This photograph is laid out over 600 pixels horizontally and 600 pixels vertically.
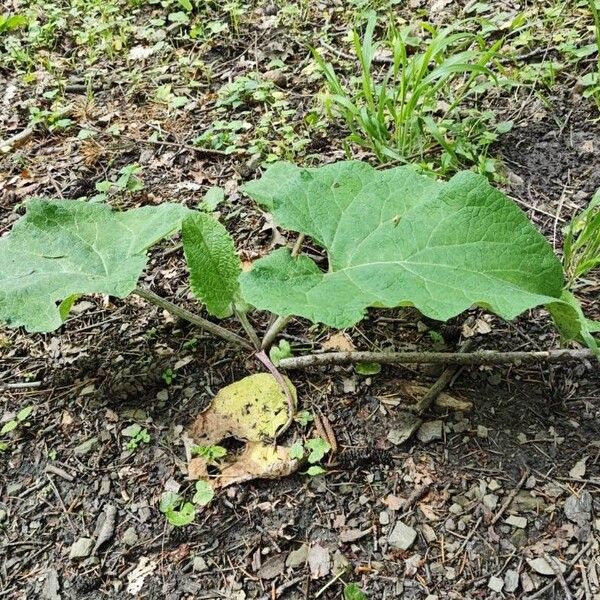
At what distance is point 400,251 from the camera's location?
1754mm

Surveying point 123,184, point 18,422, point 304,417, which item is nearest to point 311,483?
point 304,417

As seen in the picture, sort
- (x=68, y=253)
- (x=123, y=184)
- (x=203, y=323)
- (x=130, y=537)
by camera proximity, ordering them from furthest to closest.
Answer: (x=123, y=184) < (x=203, y=323) < (x=68, y=253) < (x=130, y=537)

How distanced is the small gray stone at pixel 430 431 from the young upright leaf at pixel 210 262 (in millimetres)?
690

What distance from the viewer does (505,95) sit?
279 centimetres

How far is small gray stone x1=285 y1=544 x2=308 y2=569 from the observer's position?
5.40 feet

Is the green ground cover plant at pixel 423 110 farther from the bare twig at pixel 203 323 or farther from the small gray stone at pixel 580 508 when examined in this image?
the small gray stone at pixel 580 508

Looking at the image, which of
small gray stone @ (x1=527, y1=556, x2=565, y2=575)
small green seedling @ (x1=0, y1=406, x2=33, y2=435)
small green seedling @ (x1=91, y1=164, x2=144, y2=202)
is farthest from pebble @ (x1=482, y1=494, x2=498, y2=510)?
small green seedling @ (x1=91, y1=164, x2=144, y2=202)

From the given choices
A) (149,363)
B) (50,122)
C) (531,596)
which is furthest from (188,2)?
(531,596)

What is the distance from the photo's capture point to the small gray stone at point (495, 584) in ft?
5.11

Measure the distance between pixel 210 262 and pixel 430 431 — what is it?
82cm

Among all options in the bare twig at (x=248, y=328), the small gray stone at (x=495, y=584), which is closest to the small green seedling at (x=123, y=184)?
the bare twig at (x=248, y=328)

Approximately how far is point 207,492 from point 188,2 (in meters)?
2.79

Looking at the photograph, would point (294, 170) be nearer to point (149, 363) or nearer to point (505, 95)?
point (149, 363)

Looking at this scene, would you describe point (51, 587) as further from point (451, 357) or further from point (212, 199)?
point (212, 199)
